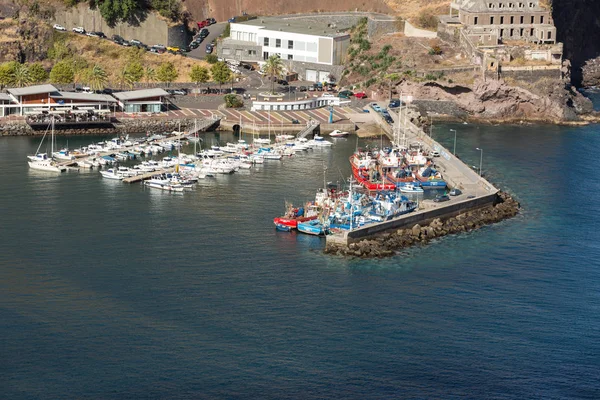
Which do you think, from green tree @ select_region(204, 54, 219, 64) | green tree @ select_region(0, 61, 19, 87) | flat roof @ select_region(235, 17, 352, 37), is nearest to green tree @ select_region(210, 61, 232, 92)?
green tree @ select_region(204, 54, 219, 64)

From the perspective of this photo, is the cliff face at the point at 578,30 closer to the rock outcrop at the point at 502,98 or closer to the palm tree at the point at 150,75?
the rock outcrop at the point at 502,98

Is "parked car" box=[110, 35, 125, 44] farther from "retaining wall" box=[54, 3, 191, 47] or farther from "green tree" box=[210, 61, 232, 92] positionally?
"green tree" box=[210, 61, 232, 92]

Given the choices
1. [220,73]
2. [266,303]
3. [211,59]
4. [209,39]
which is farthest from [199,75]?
Answer: [266,303]

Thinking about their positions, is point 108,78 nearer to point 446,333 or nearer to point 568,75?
point 568,75

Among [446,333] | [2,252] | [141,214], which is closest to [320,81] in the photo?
[141,214]

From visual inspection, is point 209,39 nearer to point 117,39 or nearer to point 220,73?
point 117,39

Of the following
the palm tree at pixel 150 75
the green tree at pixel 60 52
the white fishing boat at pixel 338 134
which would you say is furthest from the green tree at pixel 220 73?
the green tree at pixel 60 52
